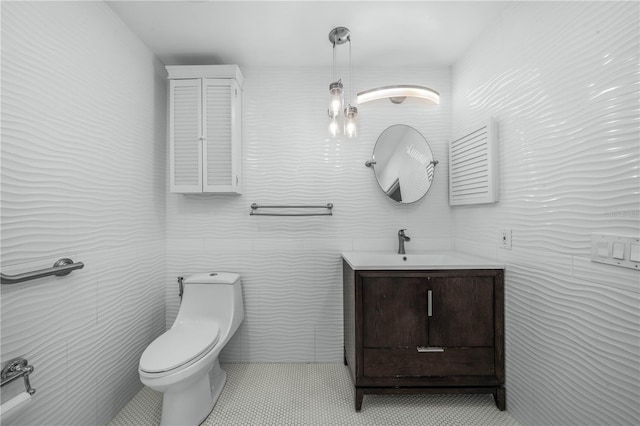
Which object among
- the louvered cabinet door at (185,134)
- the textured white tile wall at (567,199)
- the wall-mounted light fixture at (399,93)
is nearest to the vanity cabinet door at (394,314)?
the textured white tile wall at (567,199)

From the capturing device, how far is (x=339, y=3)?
158 centimetres

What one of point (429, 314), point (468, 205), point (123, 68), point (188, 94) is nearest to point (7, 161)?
point (123, 68)

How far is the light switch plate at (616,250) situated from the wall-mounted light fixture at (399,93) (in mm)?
1219

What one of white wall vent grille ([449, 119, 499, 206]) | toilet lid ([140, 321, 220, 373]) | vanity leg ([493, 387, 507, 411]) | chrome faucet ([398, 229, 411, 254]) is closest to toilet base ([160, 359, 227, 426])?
toilet lid ([140, 321, 220, 373])

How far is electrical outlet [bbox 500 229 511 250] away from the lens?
1591mm

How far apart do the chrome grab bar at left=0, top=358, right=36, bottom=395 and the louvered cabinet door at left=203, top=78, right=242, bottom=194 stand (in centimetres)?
121

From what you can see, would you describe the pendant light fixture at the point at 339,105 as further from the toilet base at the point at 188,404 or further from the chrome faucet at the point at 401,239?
the toilet base at the point at 188,404

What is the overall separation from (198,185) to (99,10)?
3.45ft

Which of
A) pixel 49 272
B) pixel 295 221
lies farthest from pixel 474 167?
pixel 49 272

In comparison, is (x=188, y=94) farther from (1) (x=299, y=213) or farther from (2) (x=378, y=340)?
(2) (x=378, y=340)

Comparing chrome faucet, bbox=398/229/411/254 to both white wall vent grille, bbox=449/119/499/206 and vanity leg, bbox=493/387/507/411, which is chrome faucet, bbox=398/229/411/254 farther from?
vanity leg, bbox=493/387/507/411

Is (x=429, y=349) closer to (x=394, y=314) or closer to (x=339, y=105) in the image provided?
(x=394, y=314)

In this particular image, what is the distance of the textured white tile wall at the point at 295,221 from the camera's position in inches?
87.2

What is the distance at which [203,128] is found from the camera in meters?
2.01
